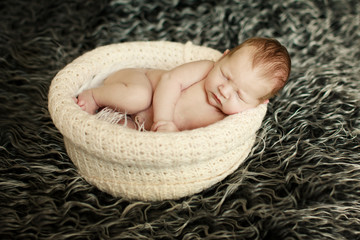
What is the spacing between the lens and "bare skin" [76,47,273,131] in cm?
107

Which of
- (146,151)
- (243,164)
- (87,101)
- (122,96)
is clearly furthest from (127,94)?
(243,164)

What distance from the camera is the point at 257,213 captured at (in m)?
0.96

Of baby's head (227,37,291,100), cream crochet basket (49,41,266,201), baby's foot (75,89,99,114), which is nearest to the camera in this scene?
cream crochet basket (49,41,266,201)

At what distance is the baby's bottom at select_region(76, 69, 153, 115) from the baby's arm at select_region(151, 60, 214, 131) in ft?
0.13

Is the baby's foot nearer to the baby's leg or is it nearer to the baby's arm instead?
the baby's leg

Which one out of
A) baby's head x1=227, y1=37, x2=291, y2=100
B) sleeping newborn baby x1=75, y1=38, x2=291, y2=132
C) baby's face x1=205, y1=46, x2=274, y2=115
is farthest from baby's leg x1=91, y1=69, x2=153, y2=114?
baby's head x1=227, y1=37, x2=291, y2=100

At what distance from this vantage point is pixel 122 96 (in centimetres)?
113

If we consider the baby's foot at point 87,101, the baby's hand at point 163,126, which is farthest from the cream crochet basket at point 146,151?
the baby's hand at point 163,126

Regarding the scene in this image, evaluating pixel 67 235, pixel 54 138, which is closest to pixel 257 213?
pixel 67 235

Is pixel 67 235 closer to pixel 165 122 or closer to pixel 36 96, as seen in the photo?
pixel 165 122

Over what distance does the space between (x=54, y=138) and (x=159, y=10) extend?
80 cm

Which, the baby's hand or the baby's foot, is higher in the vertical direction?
the baby's foot

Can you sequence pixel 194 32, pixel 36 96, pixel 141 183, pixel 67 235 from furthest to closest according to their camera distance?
pixel 194 32
pixel 36 96
pixel 141 183
pixel 67 235

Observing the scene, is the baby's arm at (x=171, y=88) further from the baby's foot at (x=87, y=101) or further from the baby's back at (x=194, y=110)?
the baby's foot at (x=87, y=101)
